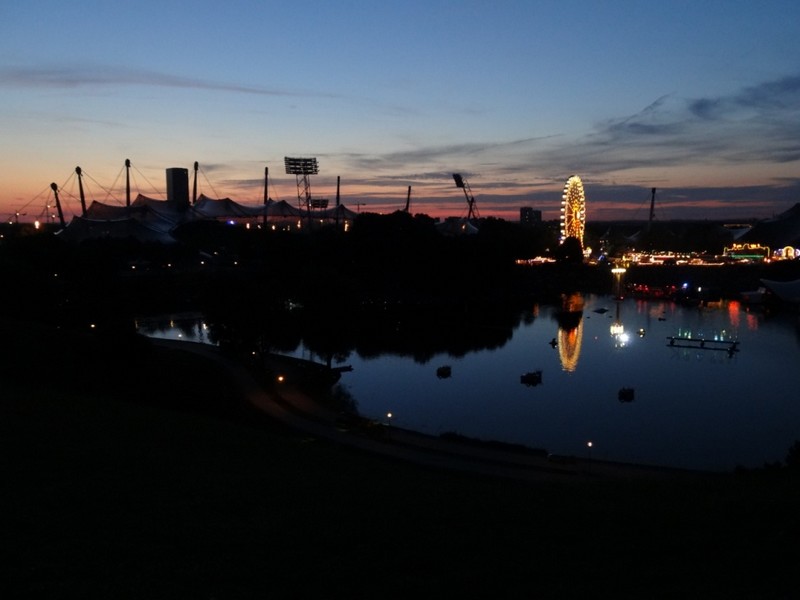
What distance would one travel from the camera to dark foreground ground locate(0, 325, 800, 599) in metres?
3.35

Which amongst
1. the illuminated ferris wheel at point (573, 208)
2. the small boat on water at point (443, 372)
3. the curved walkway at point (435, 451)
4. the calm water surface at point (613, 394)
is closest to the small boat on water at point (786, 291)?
the calm water surface at point (613, 394)

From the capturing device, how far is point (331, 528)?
13.9ft

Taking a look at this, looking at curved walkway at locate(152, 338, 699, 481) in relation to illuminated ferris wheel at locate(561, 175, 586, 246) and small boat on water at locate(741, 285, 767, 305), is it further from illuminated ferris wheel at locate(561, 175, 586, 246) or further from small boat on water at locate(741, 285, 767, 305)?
illuminated ferris wheel at locate(561, 175, 586, 246)

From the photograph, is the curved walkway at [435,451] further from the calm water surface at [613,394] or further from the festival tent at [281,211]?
the festival tent at [281,211]

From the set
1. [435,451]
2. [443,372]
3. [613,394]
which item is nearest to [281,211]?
[443,372]

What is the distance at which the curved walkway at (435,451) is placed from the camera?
8423mm

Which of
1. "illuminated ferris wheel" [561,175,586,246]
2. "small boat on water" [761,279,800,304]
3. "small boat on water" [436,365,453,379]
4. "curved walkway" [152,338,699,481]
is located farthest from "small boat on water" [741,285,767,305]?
"curved walkway" [152,338,699,481]

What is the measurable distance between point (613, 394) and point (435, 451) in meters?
6.50

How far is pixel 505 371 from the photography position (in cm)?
1711

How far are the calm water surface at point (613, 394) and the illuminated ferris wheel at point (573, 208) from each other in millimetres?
18721

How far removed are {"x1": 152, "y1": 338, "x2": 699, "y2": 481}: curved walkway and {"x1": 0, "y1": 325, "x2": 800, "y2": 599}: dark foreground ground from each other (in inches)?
64.1

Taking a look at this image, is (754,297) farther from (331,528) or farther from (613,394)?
(331,528)

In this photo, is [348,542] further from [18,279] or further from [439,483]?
[18,279]

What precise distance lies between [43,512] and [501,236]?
3685 cm
